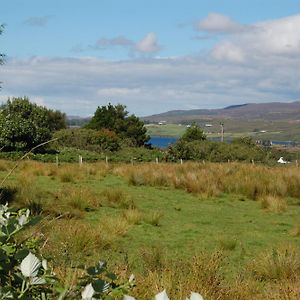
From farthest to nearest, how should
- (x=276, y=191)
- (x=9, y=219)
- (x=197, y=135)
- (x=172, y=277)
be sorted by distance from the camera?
(x=197, y=135)
(x=276, y=191)
(x=172, y=277)
(x=9, y=219)

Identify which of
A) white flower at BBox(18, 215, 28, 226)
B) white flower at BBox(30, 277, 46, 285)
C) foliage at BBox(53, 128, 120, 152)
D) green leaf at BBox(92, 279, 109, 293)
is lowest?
foliage at BBox(53, 128, 120, 152)

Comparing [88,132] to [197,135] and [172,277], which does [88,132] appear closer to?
[197,135]

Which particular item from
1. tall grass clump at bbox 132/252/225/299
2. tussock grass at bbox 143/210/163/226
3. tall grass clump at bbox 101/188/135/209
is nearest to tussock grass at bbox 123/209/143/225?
tussock grass at bbox 143/210/163/226

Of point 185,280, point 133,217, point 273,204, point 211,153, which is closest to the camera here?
point 185,280

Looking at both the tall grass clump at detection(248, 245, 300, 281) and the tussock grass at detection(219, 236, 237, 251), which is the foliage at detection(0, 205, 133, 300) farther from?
the tussock grass at detection(219, 236, 237, 251)

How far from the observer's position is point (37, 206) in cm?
1145

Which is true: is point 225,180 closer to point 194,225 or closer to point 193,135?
point 194,225

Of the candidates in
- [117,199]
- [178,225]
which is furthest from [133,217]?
[117,199]

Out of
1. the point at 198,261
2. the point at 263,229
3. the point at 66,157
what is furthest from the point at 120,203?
the point at 66,157

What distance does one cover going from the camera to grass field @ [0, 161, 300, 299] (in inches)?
227

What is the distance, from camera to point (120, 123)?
61.4 metres

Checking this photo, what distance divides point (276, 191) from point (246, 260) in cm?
814

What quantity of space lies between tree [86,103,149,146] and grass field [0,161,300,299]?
38.6 m

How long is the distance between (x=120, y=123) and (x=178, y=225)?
166ft
